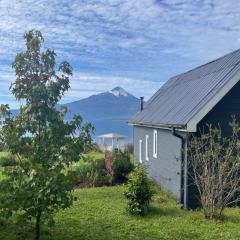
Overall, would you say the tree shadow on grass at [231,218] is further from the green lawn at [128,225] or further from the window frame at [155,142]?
the window frame at [155,142]

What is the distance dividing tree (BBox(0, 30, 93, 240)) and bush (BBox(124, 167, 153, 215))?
3579 mm

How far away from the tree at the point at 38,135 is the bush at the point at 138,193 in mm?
3579

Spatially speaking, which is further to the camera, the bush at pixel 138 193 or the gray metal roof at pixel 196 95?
the gray metal roof at pixel 196 95

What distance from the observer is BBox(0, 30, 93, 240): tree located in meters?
8.88

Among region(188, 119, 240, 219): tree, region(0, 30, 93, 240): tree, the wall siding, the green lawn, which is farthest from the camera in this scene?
the wall siding

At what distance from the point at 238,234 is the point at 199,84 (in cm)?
713

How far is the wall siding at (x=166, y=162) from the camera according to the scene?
48.2 feet

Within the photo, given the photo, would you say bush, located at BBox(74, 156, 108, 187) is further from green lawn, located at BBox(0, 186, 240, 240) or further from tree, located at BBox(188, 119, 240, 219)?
tree, located at BBox(188, 119, 240, 219)

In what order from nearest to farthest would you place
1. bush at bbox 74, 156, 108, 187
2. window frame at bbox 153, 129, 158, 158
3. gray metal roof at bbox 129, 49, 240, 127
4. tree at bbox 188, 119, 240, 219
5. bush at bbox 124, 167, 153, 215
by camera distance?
tree at bbox 188, 119, 240, 219
bush at bbox 124, 167, 153, 215
gray metal roof at bbox 129, 49, 240, 127
window frame at bbox 153, 129, 158, 158
bush at bbox 74, 156, 108, 187

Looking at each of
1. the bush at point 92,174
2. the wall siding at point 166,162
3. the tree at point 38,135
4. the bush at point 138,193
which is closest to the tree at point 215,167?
the wall siding at point 166,162

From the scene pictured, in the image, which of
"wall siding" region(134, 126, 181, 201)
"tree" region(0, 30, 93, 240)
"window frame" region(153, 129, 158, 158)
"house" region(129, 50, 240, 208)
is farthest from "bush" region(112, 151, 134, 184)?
"tree" region(0, 30, 93, 240)

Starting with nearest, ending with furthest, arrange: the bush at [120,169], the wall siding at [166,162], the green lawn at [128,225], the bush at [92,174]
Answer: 1. the green lawn at [128,225]
2. the wall siding at [166,162]
3. the bush at [92,174]
4. the bush at [120,169]

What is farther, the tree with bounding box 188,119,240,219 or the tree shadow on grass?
the tree with bounding box 188,119,240,219

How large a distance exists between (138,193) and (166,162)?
3890mm
